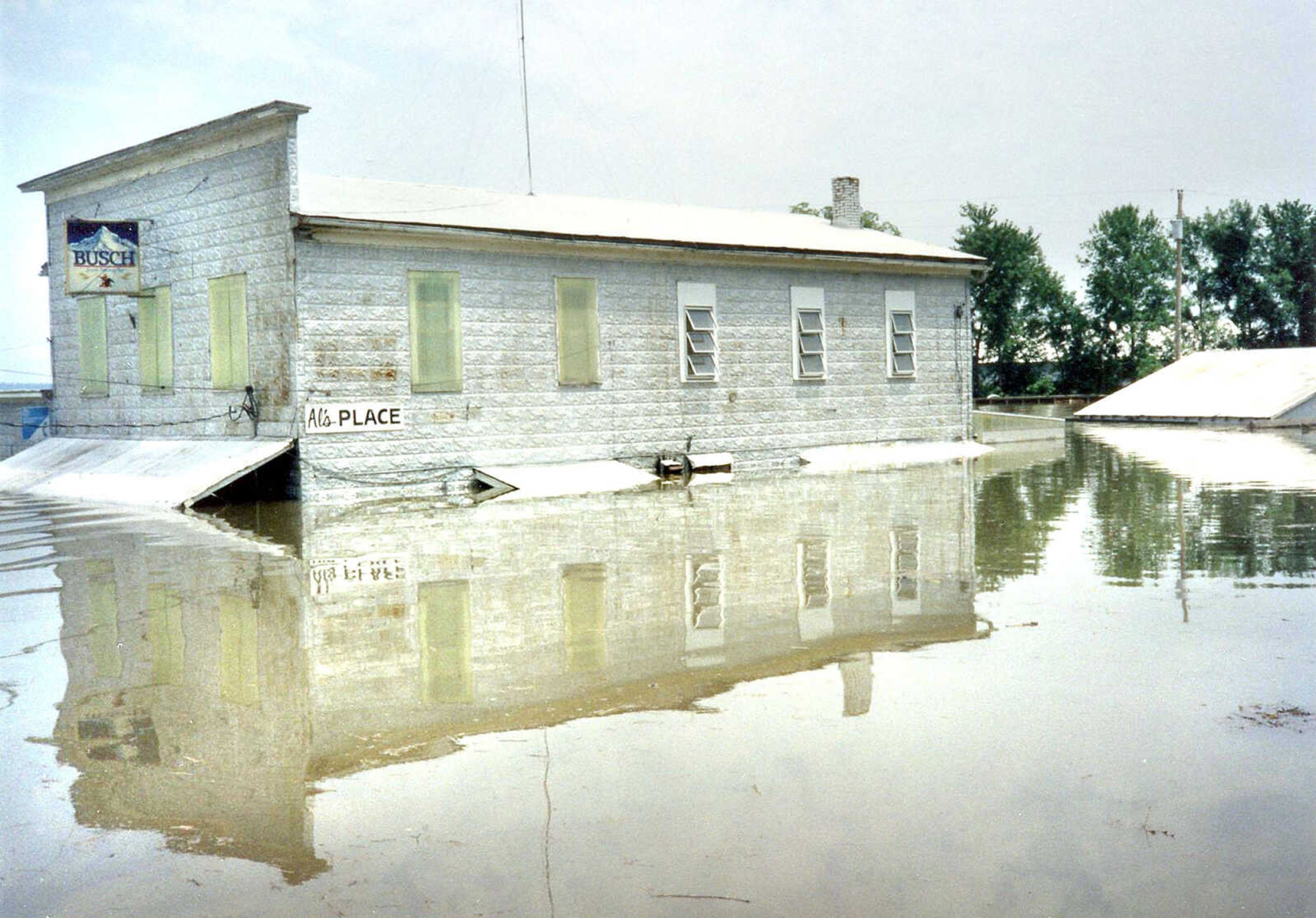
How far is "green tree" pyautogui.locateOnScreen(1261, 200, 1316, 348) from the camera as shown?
210ft

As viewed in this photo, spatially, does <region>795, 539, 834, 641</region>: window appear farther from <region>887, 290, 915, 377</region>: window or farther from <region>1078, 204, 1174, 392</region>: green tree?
<region>1078, 204, 1174, 392</region>: green tree

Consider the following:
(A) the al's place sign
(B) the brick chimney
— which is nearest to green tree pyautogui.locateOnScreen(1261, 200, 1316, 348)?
(B) the brick chimney

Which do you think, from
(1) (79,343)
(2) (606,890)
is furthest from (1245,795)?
(1) (79,343)

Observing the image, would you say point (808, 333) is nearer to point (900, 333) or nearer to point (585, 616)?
point (900, 333)

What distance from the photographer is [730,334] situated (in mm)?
23406

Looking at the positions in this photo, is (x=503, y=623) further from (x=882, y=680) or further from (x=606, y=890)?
(x=606, y=890)

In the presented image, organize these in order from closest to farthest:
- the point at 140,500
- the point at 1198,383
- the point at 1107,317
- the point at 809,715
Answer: the point at 809,715, the point at 140,500, the point at 1198,383, the point at 1107,317

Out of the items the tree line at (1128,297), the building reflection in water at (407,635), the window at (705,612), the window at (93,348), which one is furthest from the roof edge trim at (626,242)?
the tree line at (1128,297)

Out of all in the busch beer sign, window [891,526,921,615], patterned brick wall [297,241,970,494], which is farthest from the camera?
the busch beer sign

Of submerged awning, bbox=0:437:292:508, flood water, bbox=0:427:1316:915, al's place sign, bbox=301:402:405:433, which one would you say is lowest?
flood water, bbox=0:427:1316:915

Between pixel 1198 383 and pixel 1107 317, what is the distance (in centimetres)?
1728

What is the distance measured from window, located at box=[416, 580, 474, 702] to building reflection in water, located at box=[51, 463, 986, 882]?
0.02 meters

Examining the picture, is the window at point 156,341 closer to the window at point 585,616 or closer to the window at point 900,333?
the window at point 585,616

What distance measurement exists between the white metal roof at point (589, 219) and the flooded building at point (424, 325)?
10cm
